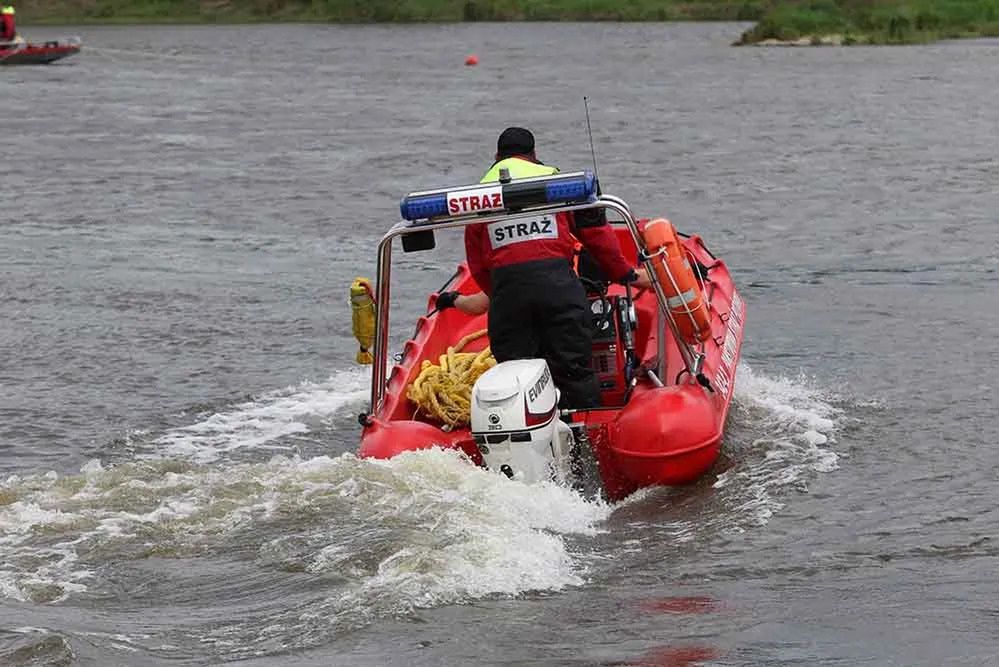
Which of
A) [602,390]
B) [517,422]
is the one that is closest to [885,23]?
[602,390]

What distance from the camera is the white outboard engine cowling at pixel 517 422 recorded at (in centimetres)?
755

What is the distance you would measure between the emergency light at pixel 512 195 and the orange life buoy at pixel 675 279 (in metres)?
0.57

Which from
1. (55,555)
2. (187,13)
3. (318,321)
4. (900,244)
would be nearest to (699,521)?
(55,555)

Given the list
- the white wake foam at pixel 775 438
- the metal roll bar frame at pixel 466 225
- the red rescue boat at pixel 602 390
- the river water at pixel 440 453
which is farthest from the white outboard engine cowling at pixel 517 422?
the white wake foam at pixel 775 438

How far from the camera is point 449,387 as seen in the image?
8.95 metres

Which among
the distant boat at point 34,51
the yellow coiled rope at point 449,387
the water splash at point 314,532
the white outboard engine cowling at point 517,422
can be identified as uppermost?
the white outboard engine cowling at point 517,422

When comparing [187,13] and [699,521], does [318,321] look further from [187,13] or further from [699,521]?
[187,13]

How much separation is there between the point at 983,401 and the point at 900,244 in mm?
6201

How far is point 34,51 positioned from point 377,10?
74.3 feet

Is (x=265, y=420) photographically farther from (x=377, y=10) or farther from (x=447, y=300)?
(x=377, y=10)

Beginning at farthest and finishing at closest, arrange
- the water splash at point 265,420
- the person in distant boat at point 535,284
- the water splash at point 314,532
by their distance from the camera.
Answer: the water splash at point 265,420 < the person in distant boat at point 535,284 < the water splash at point 314,532

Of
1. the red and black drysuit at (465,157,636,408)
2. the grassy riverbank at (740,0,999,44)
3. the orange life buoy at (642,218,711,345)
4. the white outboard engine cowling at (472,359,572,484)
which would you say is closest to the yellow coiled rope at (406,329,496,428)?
Result: the red and black drysuit at (465,157,636,408)

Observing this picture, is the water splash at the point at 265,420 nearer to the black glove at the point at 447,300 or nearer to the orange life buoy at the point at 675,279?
the black glove at the point at 447,300

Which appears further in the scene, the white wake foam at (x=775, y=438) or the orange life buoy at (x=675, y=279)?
the white wake foam at (x=775, y=438)
